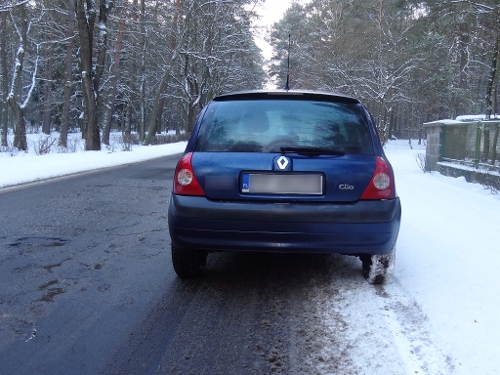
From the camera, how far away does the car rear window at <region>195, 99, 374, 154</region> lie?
382 cm

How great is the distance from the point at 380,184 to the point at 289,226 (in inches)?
31.6

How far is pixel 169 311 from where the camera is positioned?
3.58m

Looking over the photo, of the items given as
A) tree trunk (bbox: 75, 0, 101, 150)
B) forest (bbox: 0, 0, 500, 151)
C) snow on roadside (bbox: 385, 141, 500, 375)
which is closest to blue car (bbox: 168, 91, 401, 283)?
snow on roadside (bbox: 385, 141, 500, 375)

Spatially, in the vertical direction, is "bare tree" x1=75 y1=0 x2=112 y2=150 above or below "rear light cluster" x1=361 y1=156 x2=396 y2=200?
above

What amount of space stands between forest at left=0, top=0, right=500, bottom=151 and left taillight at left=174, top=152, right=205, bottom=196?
9433mm

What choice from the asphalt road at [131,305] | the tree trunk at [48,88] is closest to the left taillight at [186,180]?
the asphalt road at [131,305]

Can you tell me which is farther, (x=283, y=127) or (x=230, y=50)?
(x=230, y=50)

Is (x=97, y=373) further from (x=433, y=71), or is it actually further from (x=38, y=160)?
(x=433, y=71)

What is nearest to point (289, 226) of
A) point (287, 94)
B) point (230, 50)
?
point (287, 94)

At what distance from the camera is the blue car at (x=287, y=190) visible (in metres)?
3.67

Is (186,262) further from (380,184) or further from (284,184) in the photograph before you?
(380,184)

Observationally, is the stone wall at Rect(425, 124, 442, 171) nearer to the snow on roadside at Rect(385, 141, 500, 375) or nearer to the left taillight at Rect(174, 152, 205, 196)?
the snow on roadside at Rect(385, 141, 500, 375)

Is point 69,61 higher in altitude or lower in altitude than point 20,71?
higher

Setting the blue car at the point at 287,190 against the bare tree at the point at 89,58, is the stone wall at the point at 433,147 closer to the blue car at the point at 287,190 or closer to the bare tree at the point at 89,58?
the blue car at the point at 287,190
